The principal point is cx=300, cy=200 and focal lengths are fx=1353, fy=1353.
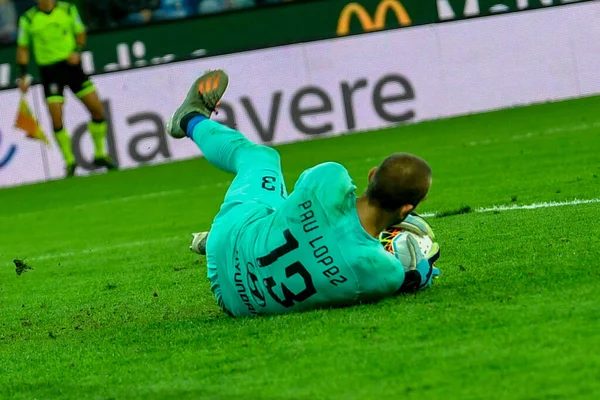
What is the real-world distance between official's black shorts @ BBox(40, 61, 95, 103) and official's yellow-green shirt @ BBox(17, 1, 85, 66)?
0.16 m

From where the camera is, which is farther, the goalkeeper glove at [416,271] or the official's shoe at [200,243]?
the official's shoe at [200,243]

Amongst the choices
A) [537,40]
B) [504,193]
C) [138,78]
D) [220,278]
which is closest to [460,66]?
[537,40]

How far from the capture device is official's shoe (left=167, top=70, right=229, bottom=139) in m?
7.19

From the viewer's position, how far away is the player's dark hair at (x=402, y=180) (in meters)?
5.71

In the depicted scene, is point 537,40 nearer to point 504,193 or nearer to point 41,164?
point 41,164

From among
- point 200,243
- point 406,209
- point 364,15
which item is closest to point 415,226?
point 406,209

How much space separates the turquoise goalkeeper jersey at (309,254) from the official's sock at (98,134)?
10793 millimetres

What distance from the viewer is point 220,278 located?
650 cm

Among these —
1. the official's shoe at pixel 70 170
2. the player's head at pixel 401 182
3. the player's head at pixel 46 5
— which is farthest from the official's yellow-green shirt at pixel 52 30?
the player's head at pixel 401 182

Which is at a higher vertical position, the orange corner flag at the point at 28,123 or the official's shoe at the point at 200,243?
the official's shoe at the point at 200,243

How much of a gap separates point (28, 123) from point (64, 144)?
2.01 ft

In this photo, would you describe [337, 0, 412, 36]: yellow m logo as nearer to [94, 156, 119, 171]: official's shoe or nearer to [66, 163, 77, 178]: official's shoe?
[94, 156, 119, 171]: official's shoe

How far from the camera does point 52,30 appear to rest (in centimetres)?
1784

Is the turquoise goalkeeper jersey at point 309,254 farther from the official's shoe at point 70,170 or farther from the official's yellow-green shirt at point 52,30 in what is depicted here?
the official's yellow-green shirt at point 52,30
